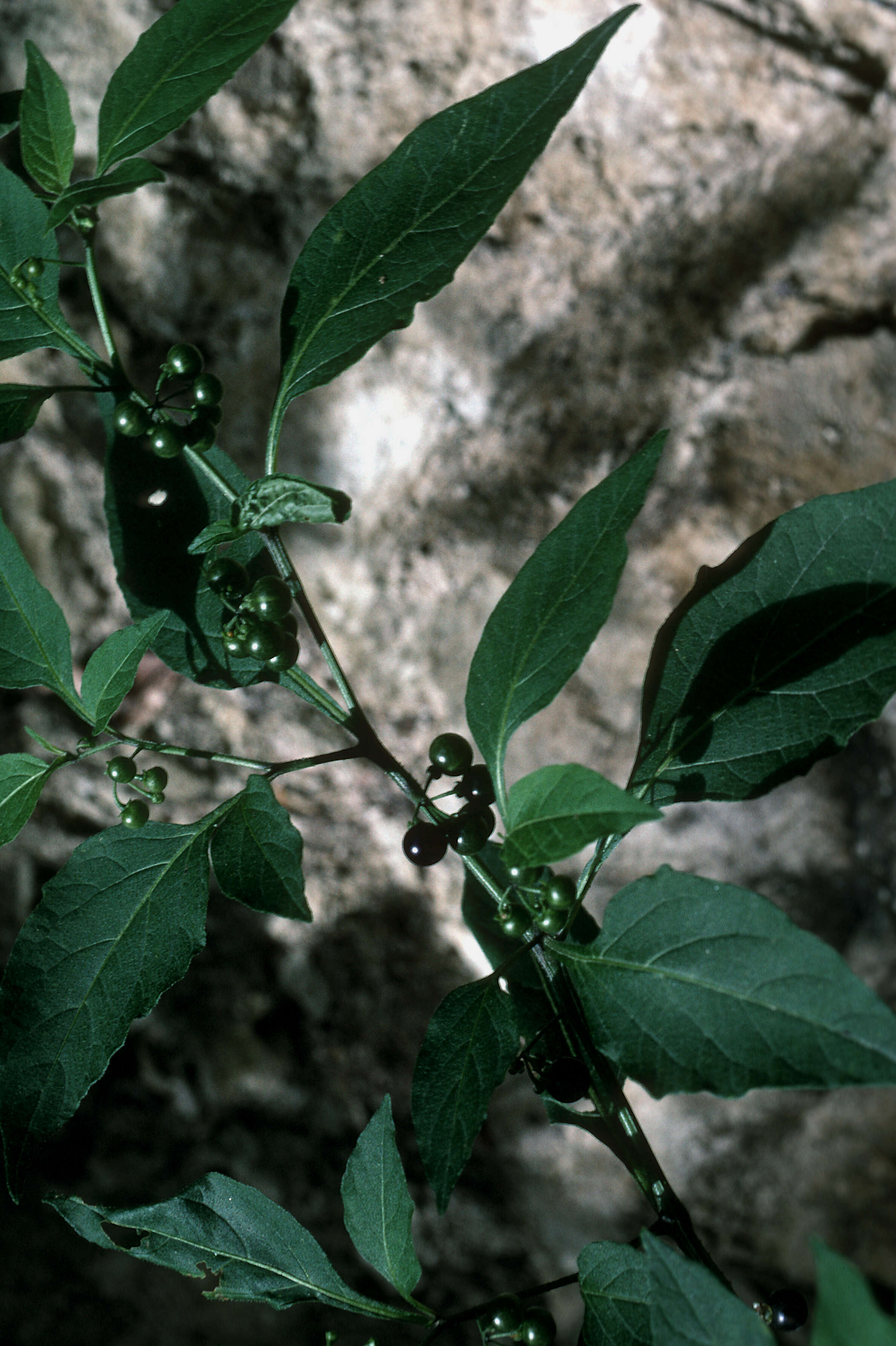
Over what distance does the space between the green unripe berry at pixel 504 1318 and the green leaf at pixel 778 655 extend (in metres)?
0.44

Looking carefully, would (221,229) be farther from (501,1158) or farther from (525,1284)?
(525,1284)

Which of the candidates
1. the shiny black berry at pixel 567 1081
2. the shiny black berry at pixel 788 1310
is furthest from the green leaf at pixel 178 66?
the shiny black berry at pixel 788 1310

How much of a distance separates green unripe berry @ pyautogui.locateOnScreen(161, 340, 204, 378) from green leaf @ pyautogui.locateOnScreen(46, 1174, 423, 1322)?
70 cm

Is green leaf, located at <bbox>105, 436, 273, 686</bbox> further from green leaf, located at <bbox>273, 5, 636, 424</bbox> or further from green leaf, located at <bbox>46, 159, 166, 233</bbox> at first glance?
green leaf, located at <bbox>46, 159, 166, 233</bbox>

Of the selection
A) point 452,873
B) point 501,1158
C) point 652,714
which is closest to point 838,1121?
point 501,1158

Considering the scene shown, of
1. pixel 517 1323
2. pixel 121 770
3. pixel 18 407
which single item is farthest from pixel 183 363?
pixel 517 1323

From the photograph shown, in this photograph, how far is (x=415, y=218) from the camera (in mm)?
753

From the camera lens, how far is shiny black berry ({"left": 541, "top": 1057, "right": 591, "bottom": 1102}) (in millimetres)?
781

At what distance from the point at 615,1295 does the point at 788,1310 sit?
0.80ft

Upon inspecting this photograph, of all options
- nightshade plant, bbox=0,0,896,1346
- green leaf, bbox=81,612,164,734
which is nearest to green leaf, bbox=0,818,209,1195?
nightshade plant, bbox=0,0,896,1346

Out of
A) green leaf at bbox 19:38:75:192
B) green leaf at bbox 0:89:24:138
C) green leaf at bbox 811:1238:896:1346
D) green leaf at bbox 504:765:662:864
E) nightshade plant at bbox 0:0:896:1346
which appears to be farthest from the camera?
green leaf at bbox 0:89:24:138

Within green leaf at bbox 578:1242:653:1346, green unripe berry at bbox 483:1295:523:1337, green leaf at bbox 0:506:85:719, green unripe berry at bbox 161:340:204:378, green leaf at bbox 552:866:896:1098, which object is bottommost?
green leaf at bbox 578:1242:653:1346

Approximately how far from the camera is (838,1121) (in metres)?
2.20

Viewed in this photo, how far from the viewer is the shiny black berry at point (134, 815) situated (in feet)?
2.58
